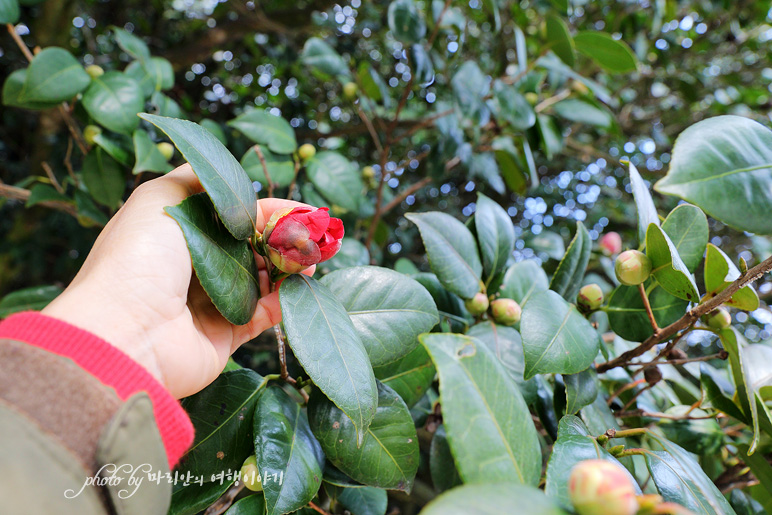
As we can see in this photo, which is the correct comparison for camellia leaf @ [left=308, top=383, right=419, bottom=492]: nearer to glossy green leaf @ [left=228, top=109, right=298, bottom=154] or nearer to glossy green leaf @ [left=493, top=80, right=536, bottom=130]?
glossy green leaf @ [left=228, top=109, right=298, bottom=154]

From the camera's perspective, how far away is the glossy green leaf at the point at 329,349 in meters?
0.43

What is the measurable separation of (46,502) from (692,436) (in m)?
0.86

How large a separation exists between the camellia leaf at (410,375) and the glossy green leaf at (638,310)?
295mm

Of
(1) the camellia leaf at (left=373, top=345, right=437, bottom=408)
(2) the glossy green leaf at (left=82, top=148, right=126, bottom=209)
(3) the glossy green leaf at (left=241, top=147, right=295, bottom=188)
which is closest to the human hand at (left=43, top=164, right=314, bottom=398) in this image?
(1) the camellia leaf at (left=373, top=345, right=437, bottom=408)

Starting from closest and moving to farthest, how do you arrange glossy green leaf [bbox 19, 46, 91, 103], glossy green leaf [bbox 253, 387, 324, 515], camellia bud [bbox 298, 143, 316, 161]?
glossy green leaf [bbox 253, 387, 324, 515] < glossy green leaf [bbox 19, 46, 91, 103] < camellia bud [bbox 298, 143, 316, 161]

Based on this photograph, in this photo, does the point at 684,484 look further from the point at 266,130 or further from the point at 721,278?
the point at 266,130

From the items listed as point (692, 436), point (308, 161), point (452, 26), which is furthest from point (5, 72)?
point (692, 436)

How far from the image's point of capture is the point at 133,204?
47cm

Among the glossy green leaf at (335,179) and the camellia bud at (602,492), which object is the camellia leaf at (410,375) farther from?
the glossy green leaf at (335,179)

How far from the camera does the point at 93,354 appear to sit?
39cm

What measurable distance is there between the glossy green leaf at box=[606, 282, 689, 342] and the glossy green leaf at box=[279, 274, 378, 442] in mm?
427

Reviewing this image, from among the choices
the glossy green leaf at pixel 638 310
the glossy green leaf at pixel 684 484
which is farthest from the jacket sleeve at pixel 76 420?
the glossy green leaf at pixel 638 310

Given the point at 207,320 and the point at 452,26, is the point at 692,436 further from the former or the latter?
the point at 452,26

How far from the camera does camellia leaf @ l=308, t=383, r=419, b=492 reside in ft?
1.76
